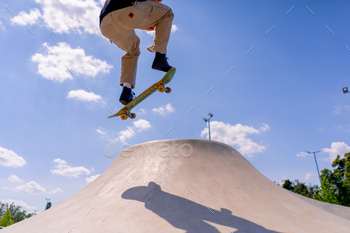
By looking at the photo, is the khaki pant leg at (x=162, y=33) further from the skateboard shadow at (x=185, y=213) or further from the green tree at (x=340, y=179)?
the green tree at (x=340, y=179)

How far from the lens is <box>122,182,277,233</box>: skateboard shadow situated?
3451 mm

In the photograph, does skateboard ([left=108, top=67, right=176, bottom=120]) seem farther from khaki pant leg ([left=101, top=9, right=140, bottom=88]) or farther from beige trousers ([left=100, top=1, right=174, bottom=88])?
beige trousers ([left=100, top=1, right=174, bottom=88])

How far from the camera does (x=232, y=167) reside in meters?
6.02

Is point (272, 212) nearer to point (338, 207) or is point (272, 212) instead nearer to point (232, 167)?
point (232, 167)

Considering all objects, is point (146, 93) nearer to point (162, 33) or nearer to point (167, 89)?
point (167, 89)

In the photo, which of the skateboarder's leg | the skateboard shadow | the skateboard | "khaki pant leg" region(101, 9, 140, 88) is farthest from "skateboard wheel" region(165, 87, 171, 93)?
the skateboard shadow

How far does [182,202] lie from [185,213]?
0.35 meters

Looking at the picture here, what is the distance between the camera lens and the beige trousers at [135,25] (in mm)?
4484

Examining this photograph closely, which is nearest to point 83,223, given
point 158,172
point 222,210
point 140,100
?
point 158,172

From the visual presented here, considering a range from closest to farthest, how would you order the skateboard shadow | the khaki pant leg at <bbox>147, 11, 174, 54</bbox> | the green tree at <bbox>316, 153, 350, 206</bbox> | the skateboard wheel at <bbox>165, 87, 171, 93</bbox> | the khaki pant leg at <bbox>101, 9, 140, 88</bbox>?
the skateboard shadow → the khaki pant leg at <bbox>101, 9, 140, 88</bbox> → the khaki pant leg at <bbox>147, 11, 174, 54</bbox> → the skateboard wheel at <bbox>165, 87, 171, 93</bbox> → the green tree at <bbox>316, 153, 350, 206</bbox>

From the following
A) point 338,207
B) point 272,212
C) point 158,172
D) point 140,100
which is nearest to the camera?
point 272,212

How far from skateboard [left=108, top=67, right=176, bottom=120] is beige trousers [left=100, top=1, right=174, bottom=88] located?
61 centimetres

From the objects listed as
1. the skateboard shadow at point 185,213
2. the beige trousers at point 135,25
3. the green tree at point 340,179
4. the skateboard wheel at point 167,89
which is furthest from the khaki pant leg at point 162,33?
the green tree at point 340,179

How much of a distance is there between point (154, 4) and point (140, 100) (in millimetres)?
2403
